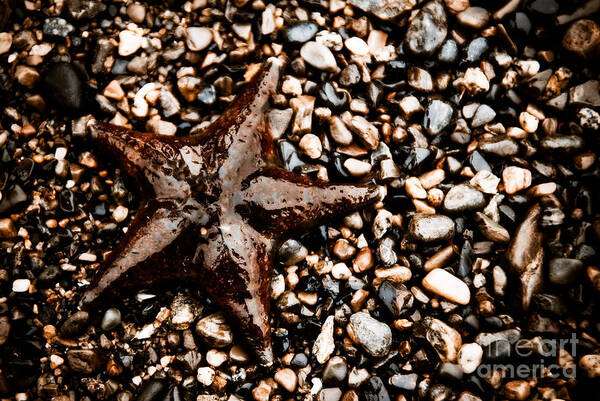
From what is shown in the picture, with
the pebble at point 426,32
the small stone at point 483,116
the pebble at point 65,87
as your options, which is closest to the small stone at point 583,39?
the small stone at point 483,116

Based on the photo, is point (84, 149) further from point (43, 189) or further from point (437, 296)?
point (437, 296)

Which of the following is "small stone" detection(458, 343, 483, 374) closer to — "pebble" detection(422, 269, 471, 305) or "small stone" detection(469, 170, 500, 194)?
"pebble" detection(422, 269, 471, 305)

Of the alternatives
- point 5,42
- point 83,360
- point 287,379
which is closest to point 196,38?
point 5,42

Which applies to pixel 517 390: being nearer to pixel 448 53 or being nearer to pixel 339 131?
pixel 339 131

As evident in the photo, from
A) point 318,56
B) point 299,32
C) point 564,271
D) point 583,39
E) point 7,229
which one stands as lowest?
point 7,229

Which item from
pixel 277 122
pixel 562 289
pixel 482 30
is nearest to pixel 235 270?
pixel 277 122
